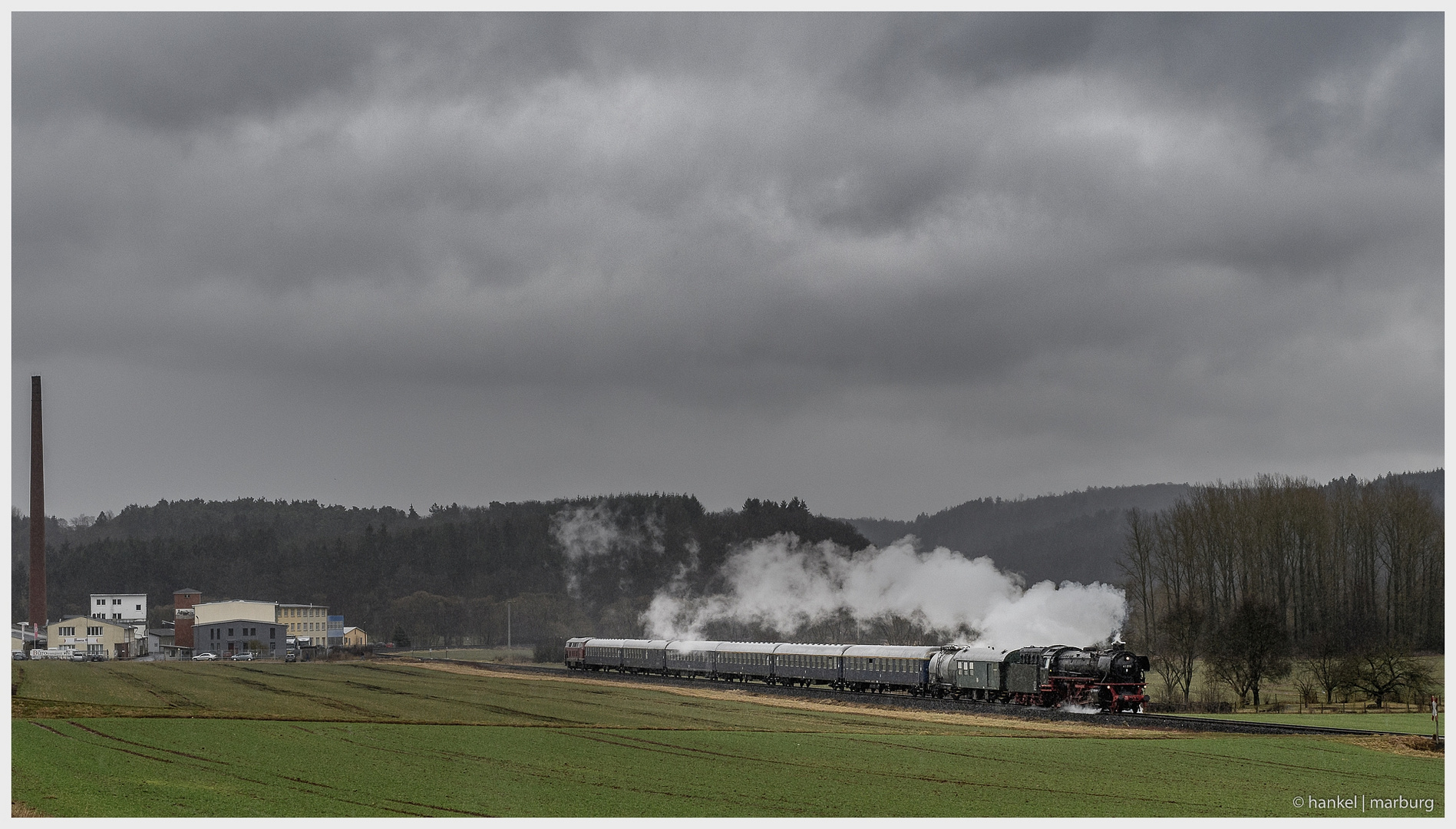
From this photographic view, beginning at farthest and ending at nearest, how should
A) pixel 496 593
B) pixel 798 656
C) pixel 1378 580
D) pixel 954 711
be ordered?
pixel 496 593
pixel 1378 580
pixel 798 656
pixel 954 711

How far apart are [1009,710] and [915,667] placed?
10659 mm

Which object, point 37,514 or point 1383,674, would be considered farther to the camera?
point 37,514

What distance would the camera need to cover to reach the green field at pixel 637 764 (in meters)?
31.7

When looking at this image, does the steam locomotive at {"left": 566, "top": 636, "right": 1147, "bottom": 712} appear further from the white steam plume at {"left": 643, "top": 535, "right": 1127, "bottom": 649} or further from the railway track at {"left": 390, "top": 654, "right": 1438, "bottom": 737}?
the white steam plume at {"left": 643, "top": 535, "right": 1127, "bottom": 649}

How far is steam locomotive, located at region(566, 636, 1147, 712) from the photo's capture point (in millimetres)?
55719

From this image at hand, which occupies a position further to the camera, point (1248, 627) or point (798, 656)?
point (798, 656)

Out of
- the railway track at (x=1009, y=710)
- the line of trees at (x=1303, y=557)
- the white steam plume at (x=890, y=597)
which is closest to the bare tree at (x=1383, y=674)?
the railway track at (x=1009, y=710)

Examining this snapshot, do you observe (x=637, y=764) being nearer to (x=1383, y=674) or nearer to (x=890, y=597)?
(x=1383, y=674)

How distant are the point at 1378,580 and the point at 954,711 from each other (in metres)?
69.7

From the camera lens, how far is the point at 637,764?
38188mm

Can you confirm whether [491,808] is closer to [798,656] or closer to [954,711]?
[954,711]

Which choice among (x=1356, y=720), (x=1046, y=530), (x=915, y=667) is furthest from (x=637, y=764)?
(x=1046, y=530)

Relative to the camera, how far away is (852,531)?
136500 millimetres

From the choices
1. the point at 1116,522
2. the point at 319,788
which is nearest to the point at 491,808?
Answer: the point at 319,788
